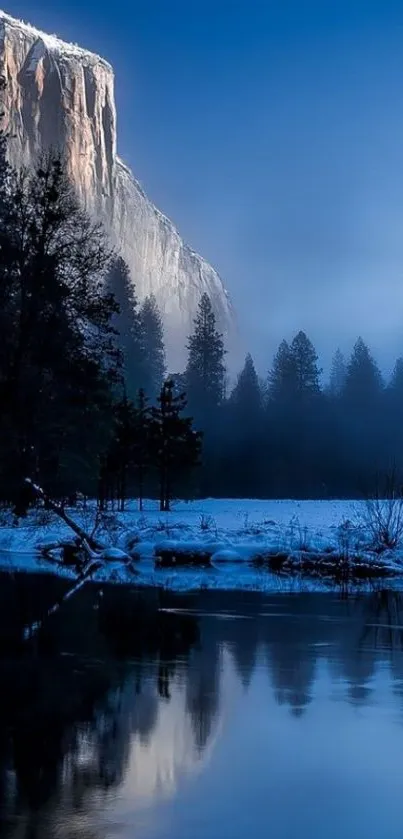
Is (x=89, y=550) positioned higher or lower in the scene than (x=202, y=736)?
higher

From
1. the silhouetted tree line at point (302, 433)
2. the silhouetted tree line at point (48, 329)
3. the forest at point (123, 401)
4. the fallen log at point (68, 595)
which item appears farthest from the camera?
the silhouetted tree line at point (302, 433)

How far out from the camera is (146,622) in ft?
49.6

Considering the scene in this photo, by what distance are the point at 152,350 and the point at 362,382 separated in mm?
23012

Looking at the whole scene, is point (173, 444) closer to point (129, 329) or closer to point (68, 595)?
point (68, 595)

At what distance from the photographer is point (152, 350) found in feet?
345

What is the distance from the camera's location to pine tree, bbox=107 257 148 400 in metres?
92.5

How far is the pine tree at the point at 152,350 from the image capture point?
98.1m

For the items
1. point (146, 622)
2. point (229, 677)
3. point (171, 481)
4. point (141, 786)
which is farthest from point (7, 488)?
point (171, 481)

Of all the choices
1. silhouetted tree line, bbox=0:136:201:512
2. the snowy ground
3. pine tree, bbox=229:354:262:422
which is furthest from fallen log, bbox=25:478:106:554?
pine tree, bbox=229:354:262:422

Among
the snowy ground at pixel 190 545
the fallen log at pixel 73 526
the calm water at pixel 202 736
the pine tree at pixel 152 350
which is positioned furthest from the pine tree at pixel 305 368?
the calm water at pixel 202 736

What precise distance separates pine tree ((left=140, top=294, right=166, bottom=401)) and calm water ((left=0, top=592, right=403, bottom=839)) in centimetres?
8327

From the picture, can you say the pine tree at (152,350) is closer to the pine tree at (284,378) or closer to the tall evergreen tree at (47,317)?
the pine tree at (284,378)

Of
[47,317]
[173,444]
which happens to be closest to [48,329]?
[47,317]

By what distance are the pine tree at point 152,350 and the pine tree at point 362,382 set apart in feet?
65.5
